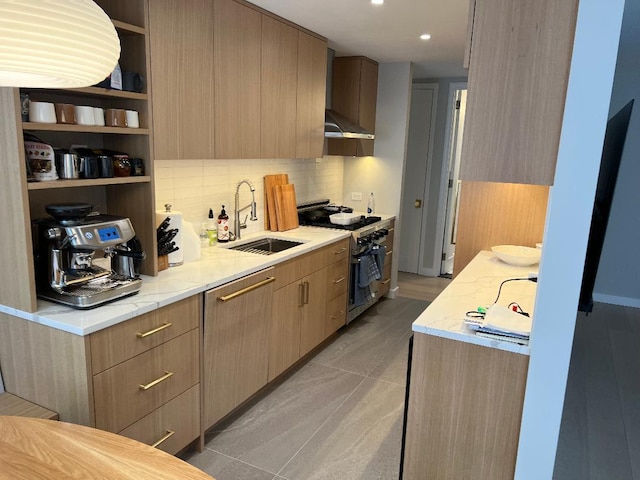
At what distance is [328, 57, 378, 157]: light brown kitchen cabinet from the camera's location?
427 centimetres

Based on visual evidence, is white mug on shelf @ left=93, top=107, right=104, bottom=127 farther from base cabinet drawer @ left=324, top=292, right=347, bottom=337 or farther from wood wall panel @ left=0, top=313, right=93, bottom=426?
base cabinet drawer @ left=324, top=292, right=347, bottom=337

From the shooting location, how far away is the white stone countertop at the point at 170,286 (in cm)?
174

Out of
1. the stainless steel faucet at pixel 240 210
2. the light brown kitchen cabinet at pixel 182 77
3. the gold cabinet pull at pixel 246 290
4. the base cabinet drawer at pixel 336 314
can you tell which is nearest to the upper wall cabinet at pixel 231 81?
the light brown kitchen cabinet at pixel 182 77

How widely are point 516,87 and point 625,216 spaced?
4442 millimetres

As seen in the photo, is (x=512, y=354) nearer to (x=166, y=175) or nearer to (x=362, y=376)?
(x=362, y=376)

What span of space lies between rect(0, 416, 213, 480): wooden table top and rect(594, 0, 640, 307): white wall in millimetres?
5362

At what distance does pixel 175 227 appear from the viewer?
2.48 m

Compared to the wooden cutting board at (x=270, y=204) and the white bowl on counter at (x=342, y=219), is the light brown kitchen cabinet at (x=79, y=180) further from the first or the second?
the white bowl on counter at (x=342, y=219)

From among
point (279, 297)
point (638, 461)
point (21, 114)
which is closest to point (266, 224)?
point (279, 297)

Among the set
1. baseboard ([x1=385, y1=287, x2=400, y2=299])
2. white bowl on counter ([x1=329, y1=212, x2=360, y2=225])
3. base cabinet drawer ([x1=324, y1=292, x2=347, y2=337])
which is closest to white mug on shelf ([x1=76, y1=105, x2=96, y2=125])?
base cabinet drawer ([x1=324, y1=292, x2=347, y2=337])

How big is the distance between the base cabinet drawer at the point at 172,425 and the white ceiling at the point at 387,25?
2.30 m

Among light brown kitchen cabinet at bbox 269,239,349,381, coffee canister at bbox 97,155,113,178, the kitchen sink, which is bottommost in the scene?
light brown kitchen cabinet at bbox 269,239,349,381

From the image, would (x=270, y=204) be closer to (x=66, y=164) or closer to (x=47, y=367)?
(x=66, y=164)

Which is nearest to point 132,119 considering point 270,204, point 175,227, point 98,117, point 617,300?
point 98,117
